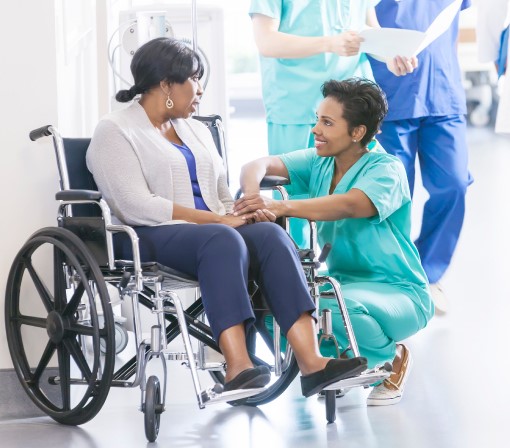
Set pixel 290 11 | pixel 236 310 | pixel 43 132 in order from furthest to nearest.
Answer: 1. pixel 290 11
2. pixel 43 132
3. pixel 236 310

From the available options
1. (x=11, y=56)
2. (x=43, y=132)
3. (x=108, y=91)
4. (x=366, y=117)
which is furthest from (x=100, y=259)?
(x=108, y=91)

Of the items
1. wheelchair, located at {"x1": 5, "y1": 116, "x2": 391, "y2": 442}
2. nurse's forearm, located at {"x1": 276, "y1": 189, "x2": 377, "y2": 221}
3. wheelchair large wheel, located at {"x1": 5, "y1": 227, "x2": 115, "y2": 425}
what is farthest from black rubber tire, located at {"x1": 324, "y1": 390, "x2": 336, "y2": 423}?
wheelchair large wheel, located at {"x1": 5, "y1": 227, "x2": 115, "y2": 425}

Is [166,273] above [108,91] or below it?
below

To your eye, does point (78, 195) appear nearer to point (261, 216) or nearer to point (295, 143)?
point (261, 216)

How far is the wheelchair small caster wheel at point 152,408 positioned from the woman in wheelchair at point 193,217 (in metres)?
0.18

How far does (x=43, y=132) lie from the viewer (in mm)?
2693

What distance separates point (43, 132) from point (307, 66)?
3.83 feet

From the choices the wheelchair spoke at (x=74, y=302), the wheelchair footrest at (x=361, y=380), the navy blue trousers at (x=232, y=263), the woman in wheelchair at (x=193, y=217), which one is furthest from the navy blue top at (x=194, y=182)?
the wheelchair footrest at (x=361, y=380)

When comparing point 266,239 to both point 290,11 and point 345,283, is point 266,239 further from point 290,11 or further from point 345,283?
point 290,11

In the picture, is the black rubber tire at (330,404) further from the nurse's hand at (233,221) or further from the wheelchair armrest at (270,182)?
the wheelchair armrest at (270,182)

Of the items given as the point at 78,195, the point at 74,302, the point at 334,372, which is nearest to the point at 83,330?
the point at 74,302

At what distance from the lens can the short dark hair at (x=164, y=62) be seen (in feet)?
9.34

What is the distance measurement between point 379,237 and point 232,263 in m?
0.61

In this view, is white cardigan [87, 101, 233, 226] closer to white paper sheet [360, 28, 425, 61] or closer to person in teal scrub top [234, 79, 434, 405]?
person in teal scrub top [234, 79, 434, 405]
